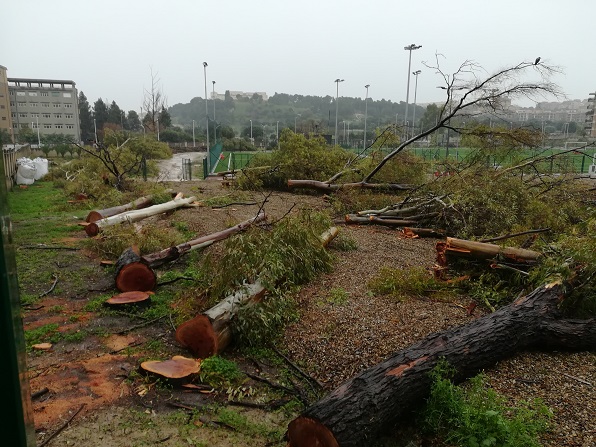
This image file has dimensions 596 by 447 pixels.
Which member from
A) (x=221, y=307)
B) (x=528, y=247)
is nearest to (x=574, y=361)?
(x=528, y=247)

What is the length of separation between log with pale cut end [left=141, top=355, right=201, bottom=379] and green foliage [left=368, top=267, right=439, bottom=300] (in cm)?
249

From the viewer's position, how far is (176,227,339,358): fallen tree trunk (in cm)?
422

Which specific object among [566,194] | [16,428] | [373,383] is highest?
[16,428]

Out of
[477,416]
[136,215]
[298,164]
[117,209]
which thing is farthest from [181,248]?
[298,164]

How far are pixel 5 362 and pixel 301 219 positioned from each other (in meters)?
6.53

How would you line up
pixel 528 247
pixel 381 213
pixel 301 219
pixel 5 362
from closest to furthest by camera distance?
pixel 5 362 < pixel 528 247 < pixel 301 219 < pixel 381 213

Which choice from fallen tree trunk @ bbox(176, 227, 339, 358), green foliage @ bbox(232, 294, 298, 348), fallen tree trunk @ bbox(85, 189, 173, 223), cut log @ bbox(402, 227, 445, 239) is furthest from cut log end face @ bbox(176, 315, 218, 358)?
fallen tree trunk @ bbox(85, 189, 173, 223)

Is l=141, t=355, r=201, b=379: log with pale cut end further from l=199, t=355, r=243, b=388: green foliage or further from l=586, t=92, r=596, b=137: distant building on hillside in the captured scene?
l=586, t=92, r=596, b=137: distant building on hillside

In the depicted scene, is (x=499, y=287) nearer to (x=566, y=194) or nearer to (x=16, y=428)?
(x=566, y=194)

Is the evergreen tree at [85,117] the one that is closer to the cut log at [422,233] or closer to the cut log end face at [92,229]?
the cut log end face at [92,229]

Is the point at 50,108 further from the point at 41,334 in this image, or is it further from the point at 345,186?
the point at 41,334

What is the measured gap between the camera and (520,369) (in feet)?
12.0

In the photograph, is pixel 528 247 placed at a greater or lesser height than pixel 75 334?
greater

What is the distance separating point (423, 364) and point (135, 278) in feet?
13.3
